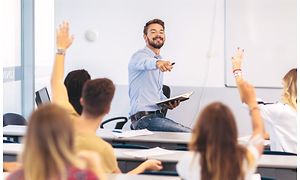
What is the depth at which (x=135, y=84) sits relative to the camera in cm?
506

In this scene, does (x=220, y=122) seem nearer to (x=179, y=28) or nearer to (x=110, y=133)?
(x=110, y=133)

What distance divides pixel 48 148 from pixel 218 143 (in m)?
0.64

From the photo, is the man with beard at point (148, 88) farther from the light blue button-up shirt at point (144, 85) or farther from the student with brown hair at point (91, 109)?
the student with brown hair at point (91, 109)

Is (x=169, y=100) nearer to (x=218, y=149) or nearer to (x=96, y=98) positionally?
(x=96, y=98)

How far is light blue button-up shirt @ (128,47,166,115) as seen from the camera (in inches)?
195

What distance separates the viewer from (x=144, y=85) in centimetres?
502

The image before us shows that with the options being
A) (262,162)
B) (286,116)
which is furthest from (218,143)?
(286,116)

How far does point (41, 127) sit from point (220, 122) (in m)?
0.67

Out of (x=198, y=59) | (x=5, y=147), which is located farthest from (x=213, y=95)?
(x=5, y=147)

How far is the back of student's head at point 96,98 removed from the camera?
233cm

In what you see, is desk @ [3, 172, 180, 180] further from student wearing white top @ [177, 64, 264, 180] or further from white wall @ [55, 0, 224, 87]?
white wall @ [55, 0, 224, 87]

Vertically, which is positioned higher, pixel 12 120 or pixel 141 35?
pixel 141 35

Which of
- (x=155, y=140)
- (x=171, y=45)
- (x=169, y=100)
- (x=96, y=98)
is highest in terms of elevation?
(x=171, y=45)

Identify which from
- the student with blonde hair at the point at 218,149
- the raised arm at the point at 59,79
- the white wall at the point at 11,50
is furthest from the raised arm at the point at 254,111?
the white wall at the point at 11,50
